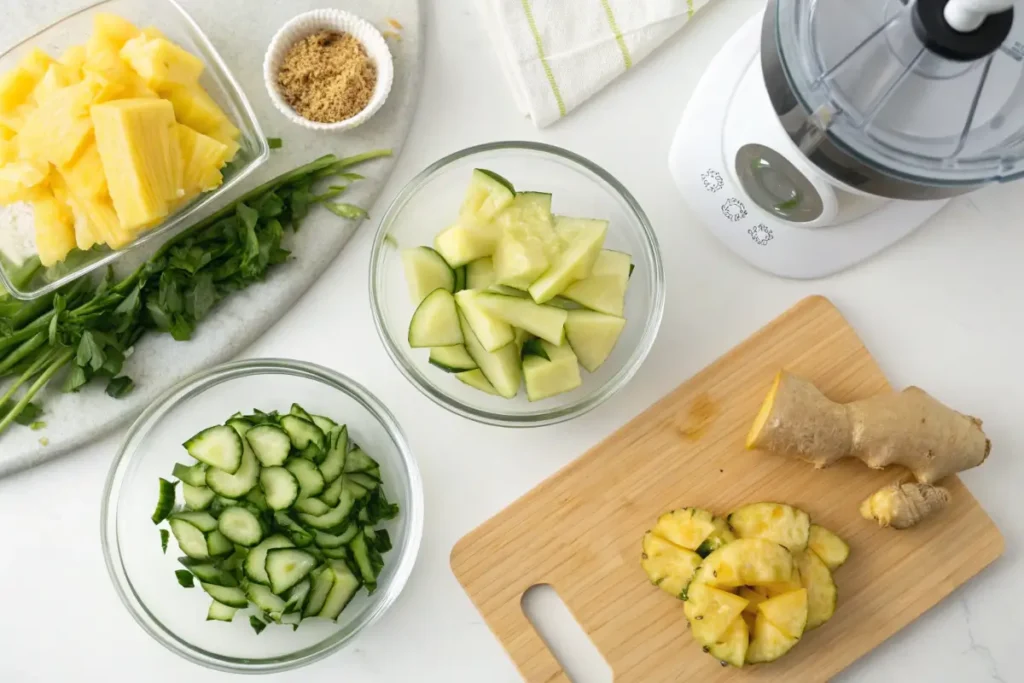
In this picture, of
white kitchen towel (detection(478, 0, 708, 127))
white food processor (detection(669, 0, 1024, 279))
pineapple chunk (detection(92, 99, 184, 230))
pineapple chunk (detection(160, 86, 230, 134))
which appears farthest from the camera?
white kitchen towel (detection(478, 0, 708, 127))

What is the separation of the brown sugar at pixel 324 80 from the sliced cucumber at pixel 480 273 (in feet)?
1.21

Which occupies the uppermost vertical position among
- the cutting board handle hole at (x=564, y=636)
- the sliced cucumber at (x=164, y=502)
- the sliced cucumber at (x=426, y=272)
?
the sliced cucumber at (x=426, y=272)

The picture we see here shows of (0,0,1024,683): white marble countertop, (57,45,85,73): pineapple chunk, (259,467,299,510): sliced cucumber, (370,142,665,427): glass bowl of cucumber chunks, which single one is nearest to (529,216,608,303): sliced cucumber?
(370,142,665,427): glass bowl of cucumber chunks

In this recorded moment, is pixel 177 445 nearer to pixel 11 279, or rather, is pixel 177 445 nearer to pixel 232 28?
pixel 11 279

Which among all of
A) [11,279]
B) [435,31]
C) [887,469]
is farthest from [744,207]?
[11,279]

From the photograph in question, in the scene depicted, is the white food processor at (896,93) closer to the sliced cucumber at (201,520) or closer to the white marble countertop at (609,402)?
the white marble countertop at (609,402)

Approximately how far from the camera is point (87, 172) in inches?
53.7

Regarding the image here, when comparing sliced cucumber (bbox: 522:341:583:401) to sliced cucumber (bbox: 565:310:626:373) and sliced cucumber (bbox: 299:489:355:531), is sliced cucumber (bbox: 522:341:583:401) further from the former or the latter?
sliced cucumber (bbox: 299:489:355:531)

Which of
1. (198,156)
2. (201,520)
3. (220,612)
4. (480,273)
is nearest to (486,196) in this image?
(480,273)

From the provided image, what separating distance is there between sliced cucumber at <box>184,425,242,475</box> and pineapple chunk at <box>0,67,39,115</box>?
64 centimetres

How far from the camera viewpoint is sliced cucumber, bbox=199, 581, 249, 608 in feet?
4.53

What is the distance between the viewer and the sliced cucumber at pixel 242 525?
1.34 meters

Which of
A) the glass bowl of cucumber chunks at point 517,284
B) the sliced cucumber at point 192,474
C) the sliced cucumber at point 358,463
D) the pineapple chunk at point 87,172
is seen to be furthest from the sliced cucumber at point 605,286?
the pineapple chunk at point 87,172

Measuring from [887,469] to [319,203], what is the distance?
113 centimetres
